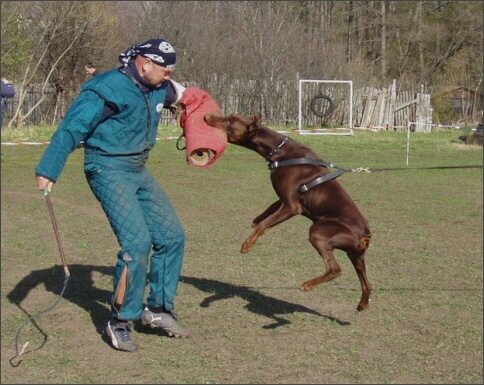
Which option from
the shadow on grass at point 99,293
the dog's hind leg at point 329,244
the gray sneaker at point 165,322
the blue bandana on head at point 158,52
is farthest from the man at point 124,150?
the dog's hind leg at point 329,244

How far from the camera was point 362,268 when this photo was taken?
17.2ft

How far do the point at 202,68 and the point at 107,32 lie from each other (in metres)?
4.35

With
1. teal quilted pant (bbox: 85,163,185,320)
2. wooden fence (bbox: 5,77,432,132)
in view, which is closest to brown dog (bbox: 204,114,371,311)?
teal quilted pant (bbox: 85,163,185,320)

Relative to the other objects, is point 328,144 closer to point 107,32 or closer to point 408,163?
point 408,163

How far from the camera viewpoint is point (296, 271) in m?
6.89

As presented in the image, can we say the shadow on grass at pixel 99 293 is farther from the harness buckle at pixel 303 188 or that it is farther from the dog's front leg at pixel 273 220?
the harness buckle at pixel 303 188

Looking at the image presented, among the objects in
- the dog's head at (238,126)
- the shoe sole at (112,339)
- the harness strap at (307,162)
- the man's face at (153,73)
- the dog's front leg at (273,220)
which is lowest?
the shoe sole at (112,339)

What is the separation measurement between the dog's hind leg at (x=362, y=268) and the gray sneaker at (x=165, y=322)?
4.11ft

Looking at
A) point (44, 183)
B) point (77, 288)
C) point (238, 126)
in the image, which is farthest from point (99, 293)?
point (44, 183)

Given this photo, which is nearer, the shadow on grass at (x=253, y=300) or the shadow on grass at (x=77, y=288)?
the shadow on grass at (x=253, y=300)

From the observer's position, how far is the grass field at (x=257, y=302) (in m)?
4.43

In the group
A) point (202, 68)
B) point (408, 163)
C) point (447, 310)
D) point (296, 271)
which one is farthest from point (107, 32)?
point (447, 310)

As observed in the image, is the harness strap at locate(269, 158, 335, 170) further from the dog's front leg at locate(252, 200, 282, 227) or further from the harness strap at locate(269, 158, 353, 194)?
the dog's front leg at locate(252, 200, 282, 227)

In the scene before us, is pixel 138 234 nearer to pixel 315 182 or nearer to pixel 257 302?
pixel 315 182
